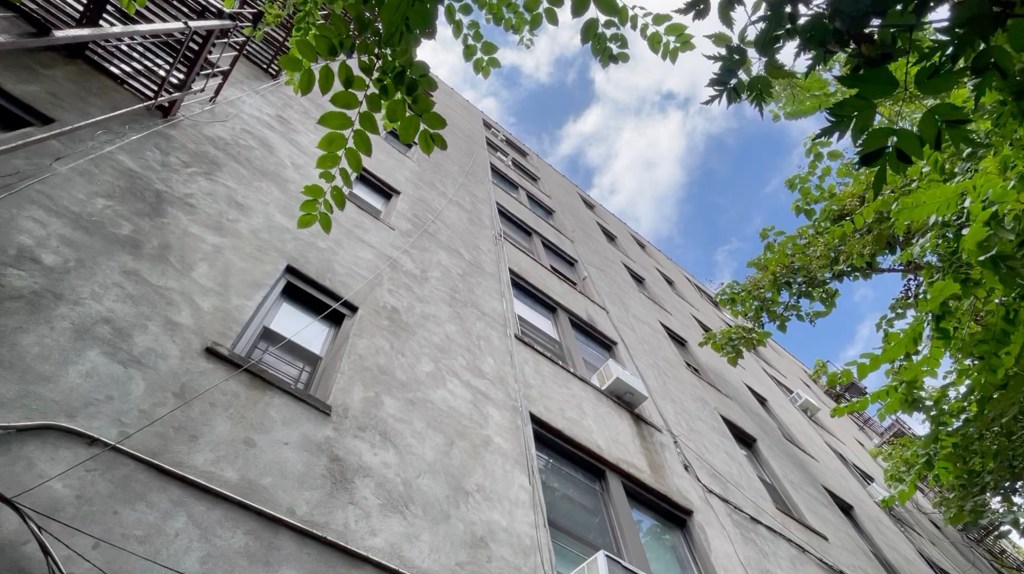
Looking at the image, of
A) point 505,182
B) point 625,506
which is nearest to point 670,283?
point 505,182

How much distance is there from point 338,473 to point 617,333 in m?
7.36

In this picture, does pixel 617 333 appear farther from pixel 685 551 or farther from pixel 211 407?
A: pixel 211 407

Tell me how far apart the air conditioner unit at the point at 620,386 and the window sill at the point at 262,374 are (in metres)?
4.47

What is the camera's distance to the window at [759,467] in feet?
29.2

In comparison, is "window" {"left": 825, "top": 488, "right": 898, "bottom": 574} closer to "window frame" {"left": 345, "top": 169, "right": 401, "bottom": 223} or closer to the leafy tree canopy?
the leafy tree canopy

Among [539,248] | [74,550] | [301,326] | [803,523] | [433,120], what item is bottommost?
[74,550]

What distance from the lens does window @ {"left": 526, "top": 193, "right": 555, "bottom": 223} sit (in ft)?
48.2

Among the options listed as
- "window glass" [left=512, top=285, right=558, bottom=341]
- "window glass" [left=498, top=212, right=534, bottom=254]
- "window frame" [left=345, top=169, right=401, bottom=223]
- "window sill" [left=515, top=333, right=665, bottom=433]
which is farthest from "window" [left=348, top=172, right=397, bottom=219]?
"window glass" [left=498, top=212, right=534, bottom=254]

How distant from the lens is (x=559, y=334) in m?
8.99

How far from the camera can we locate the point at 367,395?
4.43m

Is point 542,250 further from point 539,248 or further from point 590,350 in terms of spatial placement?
point 590,350

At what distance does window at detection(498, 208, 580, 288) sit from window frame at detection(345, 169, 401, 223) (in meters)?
3.24

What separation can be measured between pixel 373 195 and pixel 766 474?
27.4ft

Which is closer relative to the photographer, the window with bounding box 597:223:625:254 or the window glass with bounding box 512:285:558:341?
the window glass with bounding box 512:285:558:341
